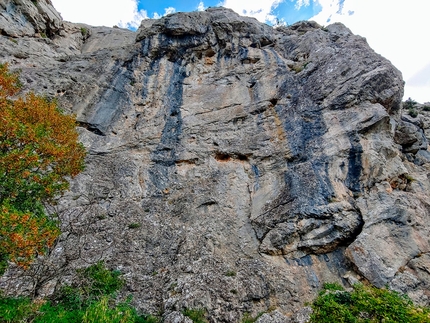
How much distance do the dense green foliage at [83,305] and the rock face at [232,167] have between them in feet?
2.18

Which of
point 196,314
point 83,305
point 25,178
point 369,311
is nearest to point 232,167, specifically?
point 196,314

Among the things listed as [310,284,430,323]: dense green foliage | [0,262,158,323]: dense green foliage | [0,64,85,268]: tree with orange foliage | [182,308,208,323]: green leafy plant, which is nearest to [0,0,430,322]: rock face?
[182,308,208,323]: green leafy plant

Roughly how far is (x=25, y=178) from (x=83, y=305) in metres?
5.00

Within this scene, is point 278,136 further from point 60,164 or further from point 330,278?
point 60,164

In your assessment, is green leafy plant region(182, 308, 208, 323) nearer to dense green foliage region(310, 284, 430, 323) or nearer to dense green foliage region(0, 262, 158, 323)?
dense green foliage region(0, 262, 158, 323)

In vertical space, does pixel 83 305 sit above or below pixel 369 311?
below

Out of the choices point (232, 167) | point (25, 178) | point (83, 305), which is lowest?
Result: point (83, 305)

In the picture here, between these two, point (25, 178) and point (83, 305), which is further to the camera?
point (83, 305)

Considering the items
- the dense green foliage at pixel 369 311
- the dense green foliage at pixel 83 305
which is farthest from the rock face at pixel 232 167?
the dense green foliage at pixel 369 311

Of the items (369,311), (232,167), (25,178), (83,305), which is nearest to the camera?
(369,311)

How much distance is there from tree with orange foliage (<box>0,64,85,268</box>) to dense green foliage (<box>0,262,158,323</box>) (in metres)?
1.43

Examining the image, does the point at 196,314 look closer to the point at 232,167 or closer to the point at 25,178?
the point at 25,178

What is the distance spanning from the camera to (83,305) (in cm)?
962

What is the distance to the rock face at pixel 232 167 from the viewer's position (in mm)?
10992
